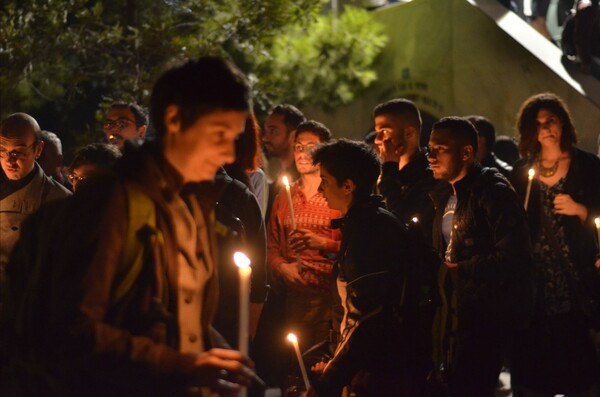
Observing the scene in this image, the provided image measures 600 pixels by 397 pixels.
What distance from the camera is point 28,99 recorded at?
13.3m

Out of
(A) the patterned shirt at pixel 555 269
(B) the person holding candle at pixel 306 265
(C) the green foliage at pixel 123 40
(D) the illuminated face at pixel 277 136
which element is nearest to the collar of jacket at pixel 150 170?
(B) the person holding candle at pixel 306 265

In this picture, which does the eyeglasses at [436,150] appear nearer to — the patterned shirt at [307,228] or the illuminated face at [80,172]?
the patterned shirt at [307,228]

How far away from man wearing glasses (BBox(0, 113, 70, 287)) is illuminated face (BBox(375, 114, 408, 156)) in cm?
218

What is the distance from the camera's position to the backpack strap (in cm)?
289

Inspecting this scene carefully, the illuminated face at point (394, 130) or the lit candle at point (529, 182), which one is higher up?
the illuminated face at point (394, 130)

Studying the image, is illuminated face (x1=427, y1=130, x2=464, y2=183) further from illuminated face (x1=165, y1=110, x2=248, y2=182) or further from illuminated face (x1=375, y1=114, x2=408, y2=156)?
illuminated face (x1=165, y1=110, x2=248, y2=182)

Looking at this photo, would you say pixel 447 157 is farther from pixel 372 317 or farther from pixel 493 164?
pixel 493 164

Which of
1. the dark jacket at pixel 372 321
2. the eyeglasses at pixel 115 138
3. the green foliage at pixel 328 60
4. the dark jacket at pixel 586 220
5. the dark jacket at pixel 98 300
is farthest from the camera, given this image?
the green foliage at pixel 328 60

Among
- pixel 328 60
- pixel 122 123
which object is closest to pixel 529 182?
pixel 122 123

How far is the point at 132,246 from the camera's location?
2896mm

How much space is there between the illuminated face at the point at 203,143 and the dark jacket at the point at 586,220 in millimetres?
4401

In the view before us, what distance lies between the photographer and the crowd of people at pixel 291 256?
9.48 ft

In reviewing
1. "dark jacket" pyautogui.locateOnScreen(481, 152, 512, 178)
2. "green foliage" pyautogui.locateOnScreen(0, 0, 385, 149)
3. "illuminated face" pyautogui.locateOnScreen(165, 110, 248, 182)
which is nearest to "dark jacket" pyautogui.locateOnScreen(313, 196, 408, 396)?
"illuminated face" pyautogui.locateOnScreen(165, 110, 248, 182)

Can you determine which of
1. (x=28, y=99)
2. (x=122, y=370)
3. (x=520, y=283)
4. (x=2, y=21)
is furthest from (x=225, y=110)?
(x=28, y=99)
